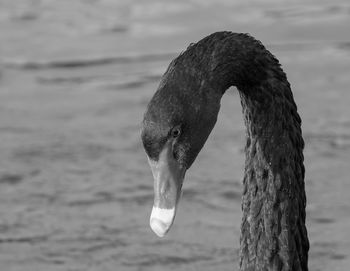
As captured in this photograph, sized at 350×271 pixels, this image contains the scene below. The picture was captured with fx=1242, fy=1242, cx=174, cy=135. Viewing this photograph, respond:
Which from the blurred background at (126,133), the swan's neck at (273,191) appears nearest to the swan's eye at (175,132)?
the swan's neck at (273,191)

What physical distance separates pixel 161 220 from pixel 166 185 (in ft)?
0.49

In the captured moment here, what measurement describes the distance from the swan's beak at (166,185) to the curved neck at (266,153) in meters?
0.32

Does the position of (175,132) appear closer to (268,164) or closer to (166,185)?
(166,185)

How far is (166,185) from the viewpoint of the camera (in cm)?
448

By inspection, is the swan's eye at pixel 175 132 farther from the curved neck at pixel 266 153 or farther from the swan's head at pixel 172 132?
the curved neck at pixel 266 153

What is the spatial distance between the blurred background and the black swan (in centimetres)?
145

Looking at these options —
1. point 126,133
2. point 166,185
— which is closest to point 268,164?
point 166,185

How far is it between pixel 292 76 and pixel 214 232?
210 cm

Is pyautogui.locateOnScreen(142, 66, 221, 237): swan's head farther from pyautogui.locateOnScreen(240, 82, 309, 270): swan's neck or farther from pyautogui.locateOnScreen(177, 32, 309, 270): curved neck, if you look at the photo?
pyautogui.locateOnScreen(240, 82, 309, 270): swan's neck

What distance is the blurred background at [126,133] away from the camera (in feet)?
21.7

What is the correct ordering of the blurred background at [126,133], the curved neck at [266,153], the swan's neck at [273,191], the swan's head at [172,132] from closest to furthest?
the swan's head at [172,132] → the curved neck at [266,153] → the swan's neck at [273,191] → the blurred background at [126,133]

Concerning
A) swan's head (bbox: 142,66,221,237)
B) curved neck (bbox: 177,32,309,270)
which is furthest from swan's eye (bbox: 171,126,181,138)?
curved neck (bbox: 177,32,309,270)

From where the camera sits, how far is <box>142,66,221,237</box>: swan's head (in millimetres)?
4320

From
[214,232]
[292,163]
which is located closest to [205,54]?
[292,163]
